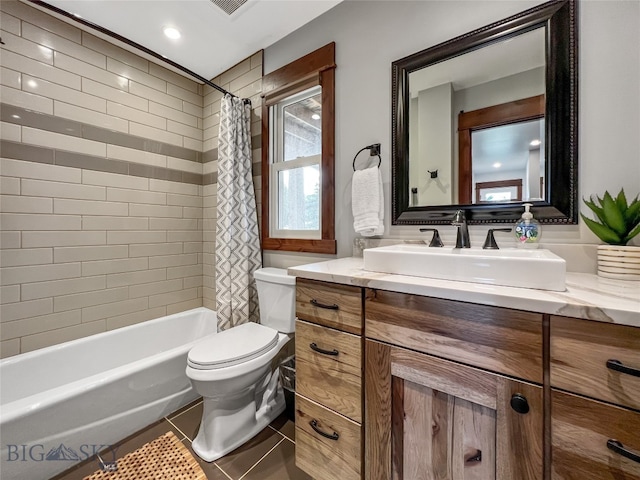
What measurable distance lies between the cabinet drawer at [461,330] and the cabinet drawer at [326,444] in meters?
0.39

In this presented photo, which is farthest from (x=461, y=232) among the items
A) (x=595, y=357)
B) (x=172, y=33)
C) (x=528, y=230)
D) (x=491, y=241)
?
(x=172, y=33)

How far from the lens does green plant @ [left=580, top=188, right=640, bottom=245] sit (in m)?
0.88

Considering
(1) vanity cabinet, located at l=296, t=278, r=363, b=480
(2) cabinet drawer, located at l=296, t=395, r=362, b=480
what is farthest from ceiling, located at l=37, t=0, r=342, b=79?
(2) cabinet drawer, located at l=296, t=395, r=362, b=480

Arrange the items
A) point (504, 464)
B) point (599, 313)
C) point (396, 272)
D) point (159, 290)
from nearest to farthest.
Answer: point (599, 313), point (504, 464), point (396, 272), point (159, 290)

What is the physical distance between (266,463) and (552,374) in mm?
1338

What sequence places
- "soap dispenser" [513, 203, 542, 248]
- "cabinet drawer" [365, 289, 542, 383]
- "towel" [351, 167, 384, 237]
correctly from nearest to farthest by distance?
"cabinet drawer" [365, 289, 542, 383], "soap dispenser" [513, 203, 542, 248], "towel" [351, 167, 384, 237]

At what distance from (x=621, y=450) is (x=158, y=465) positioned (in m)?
1.72

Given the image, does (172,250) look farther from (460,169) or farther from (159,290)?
(460,169)

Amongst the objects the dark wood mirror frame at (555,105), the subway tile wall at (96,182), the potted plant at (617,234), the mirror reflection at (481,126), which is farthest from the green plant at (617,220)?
the subway tile wall at (96,182)

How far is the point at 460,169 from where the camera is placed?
1.25m

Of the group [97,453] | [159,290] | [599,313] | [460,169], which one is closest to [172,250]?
[159,290]

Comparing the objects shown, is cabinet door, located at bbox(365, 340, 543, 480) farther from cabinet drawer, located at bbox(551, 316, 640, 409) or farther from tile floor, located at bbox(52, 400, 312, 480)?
tile floor, located at bbox(52, 400, 312, 480)

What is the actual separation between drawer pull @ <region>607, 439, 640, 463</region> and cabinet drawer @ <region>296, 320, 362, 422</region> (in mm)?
610

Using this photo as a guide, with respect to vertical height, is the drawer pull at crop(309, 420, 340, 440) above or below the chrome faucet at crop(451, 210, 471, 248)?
below
